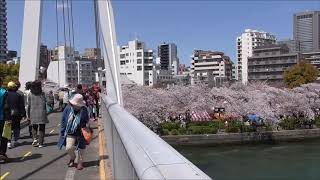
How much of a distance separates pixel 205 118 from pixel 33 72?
99.6ft

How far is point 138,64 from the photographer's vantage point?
111438 millimetres

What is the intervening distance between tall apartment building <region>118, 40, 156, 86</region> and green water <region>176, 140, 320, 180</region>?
65.4 metres

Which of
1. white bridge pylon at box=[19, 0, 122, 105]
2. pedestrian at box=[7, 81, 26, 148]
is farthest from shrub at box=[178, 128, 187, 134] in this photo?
pedestrian at box=[7, 81, 26, 148]

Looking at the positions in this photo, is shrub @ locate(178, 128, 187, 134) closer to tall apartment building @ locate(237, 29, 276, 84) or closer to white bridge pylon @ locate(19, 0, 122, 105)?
white bridge pylon @ locate(19, 0, 122, 105)

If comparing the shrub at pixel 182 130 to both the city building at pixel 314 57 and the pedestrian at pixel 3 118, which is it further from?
the city building at pixel 314 57

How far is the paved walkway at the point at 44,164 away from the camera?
7743 millimetres

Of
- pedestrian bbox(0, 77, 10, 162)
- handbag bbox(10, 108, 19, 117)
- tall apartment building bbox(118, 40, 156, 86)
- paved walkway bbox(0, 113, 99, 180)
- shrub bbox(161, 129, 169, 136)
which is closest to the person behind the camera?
paved walkway bbox(0, 113, 99, 180)

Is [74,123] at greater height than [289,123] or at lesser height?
greater

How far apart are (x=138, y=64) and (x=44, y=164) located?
338 feet

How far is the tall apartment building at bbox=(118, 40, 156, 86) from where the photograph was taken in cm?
10844

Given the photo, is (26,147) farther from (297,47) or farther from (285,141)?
(297,47)

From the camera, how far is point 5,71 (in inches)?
2963

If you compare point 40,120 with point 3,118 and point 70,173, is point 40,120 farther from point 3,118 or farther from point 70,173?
point 70,173

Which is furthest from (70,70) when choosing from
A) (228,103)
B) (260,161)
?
(260,161)
